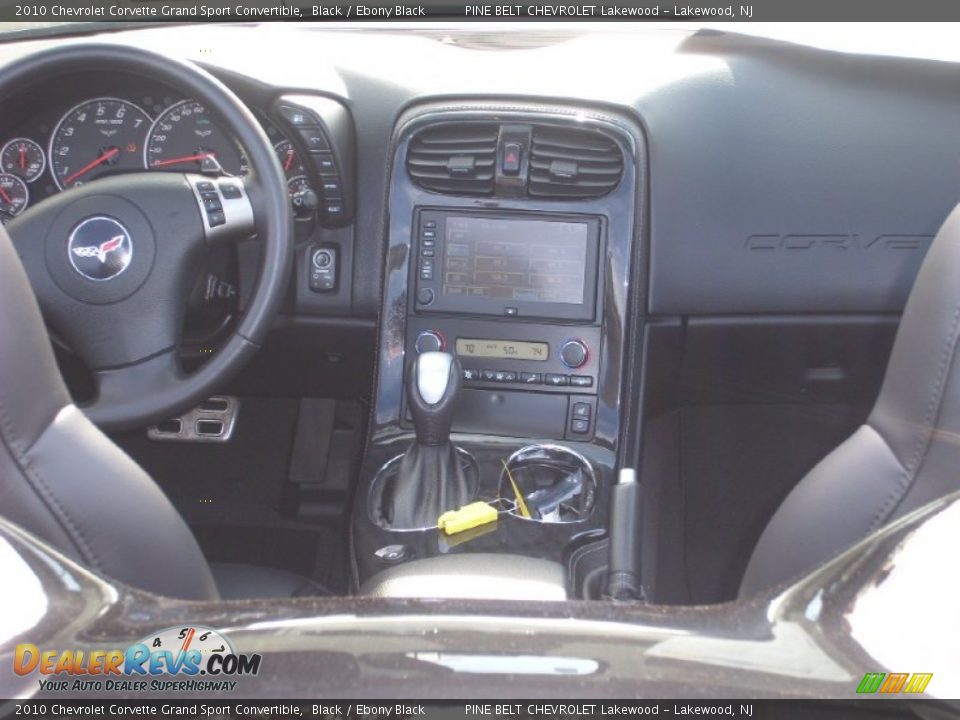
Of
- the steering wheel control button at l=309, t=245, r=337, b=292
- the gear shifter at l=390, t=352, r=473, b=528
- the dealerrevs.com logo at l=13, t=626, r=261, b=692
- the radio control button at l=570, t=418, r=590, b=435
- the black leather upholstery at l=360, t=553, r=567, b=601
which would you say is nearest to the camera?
the dealerrevs.com logo at l=13, t=626, r=261, b=692

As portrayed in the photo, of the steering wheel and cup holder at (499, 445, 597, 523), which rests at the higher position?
the steering wheel

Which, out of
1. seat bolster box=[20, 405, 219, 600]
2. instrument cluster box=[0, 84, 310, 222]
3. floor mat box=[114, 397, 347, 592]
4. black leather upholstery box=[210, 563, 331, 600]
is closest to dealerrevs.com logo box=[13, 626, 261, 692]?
seat bolster box=[20, 405, 219, 600]

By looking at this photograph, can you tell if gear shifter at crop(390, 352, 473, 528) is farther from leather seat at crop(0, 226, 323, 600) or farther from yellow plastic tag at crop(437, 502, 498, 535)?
leather seat at crop(0, 226, 323, 600)

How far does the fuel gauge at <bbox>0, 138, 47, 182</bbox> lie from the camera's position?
6.87ft

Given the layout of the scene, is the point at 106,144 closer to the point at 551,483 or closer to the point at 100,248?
the point at 100,248

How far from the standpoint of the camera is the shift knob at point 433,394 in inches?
78.6

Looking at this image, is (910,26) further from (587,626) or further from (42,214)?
(587,626)

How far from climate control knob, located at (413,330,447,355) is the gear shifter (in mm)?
202

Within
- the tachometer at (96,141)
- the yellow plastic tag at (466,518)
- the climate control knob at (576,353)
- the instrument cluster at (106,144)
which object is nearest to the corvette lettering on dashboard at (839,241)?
the climate control knob at (576,353)

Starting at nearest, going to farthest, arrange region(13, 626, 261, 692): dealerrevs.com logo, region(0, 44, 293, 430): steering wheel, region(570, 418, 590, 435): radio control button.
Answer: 1. region(13, 626, 261, 692): dealerrevs.com logo
2. region(0, 44, 293, 430): steering wheel
3. region(570, 418, 590, 435): radio control button

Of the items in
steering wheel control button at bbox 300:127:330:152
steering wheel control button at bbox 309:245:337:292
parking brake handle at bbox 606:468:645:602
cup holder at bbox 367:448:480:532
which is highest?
steering wheel control button at bbox 300:127:330:152

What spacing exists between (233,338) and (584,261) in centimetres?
73

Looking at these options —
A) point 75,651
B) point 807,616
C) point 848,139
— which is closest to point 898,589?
point 807,616

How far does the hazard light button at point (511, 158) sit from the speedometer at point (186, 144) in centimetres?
49
